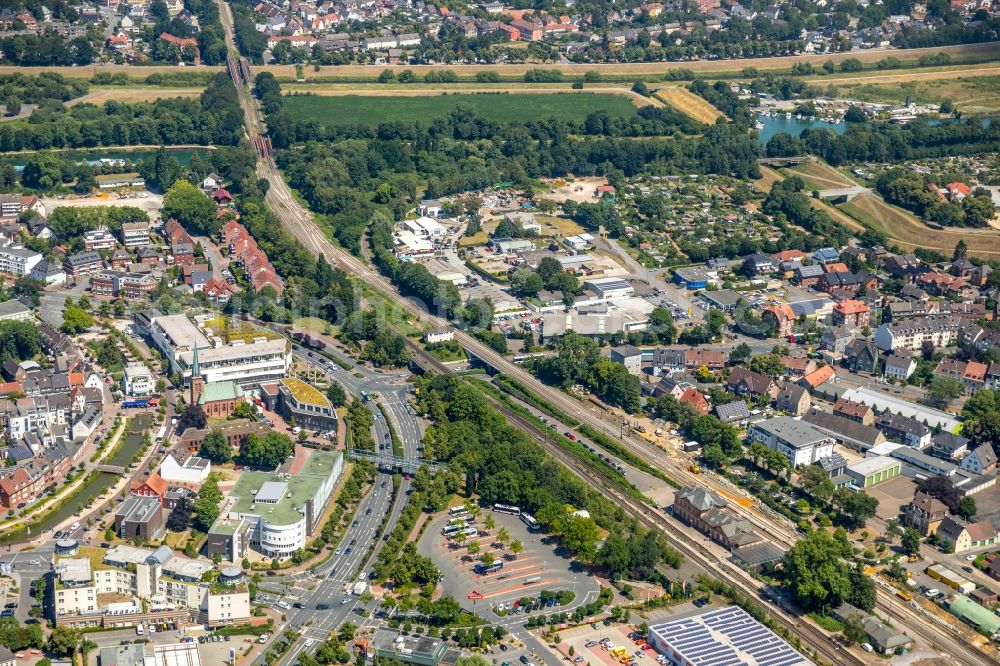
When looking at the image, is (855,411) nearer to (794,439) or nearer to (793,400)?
(793,400)

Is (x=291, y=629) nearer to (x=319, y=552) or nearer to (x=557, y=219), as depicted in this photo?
(x=319, y=552)

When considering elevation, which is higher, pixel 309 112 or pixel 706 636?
pixel 309 112

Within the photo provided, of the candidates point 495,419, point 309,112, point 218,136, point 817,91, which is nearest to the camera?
point 495,419

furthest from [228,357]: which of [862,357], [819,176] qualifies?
[819,176]

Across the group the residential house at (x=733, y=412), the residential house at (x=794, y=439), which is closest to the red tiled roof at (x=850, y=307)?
the residential house at (x=733, y=412)

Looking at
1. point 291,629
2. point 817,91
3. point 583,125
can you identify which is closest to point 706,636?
point 291,629

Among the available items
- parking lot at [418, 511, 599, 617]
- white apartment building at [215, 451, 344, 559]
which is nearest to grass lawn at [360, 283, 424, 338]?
white apartment building at [215, 451, 344, 559]

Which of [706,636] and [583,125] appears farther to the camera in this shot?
[583,125]
